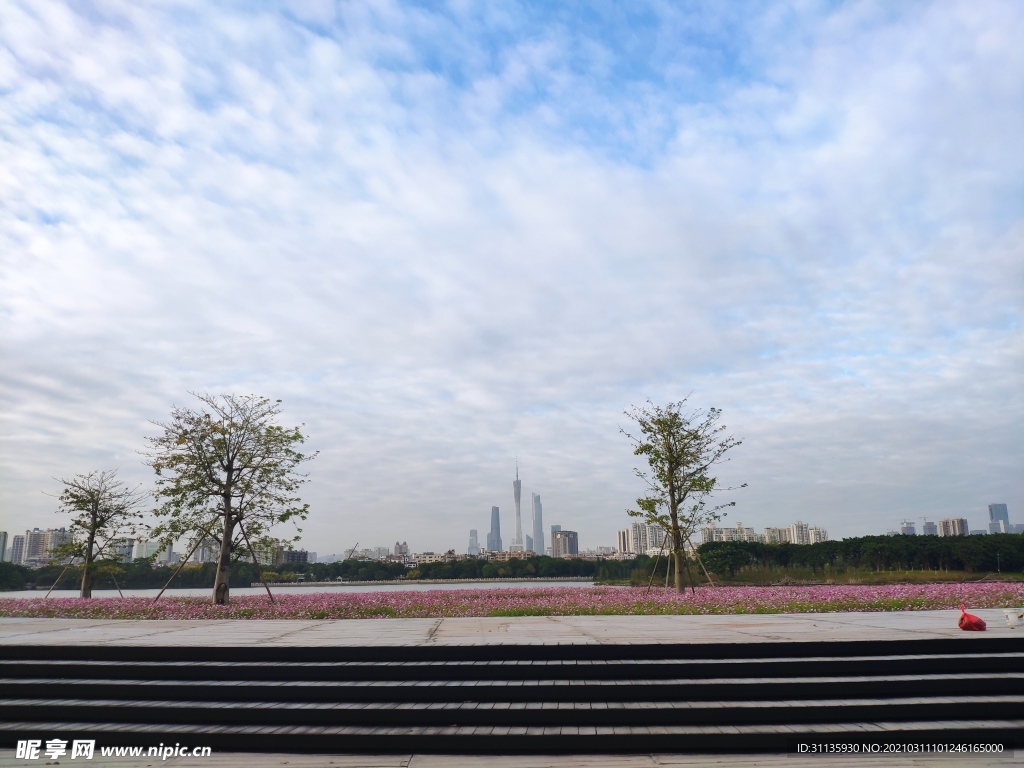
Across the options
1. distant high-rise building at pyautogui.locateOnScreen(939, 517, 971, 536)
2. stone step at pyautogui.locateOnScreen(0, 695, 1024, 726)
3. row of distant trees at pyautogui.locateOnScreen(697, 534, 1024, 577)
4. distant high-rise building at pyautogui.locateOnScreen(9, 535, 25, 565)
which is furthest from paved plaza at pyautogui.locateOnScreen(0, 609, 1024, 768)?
distant high-rise building at pyautogui.locateOnScreen(939, 517, 971, 536)

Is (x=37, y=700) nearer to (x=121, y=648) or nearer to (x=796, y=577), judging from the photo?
(x=121, y=648)

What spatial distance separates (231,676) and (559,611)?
8595 millimetres

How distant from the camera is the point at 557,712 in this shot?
5230mm

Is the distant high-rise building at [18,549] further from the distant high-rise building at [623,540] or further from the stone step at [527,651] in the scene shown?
the distant high-rise building at [623,540]

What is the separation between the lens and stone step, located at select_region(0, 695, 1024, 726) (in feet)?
17.1

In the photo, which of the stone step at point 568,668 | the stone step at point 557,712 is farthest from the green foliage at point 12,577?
the stone step at point 557,712

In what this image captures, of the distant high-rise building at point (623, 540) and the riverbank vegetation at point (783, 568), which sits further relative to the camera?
the distant high-rise building at point (623, 540)

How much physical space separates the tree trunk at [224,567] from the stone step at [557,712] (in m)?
13.2

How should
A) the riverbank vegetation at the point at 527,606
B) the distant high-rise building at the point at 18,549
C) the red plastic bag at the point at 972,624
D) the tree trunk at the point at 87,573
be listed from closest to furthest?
the red plastic bag at the point at 972,624 → the riverbank vegetation at the point at 527,606 → the tree trunk at the point at 87,573 → the distant high-rise building at the point at 18,549

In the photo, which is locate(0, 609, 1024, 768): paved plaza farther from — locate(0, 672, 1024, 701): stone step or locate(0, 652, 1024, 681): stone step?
locate(0, 672, 1024, 701): stone step

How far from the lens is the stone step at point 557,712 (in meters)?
5.23

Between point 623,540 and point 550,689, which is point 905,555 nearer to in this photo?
point 550,689

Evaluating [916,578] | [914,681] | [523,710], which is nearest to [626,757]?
[523,710]

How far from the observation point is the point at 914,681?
5609 millimetres
